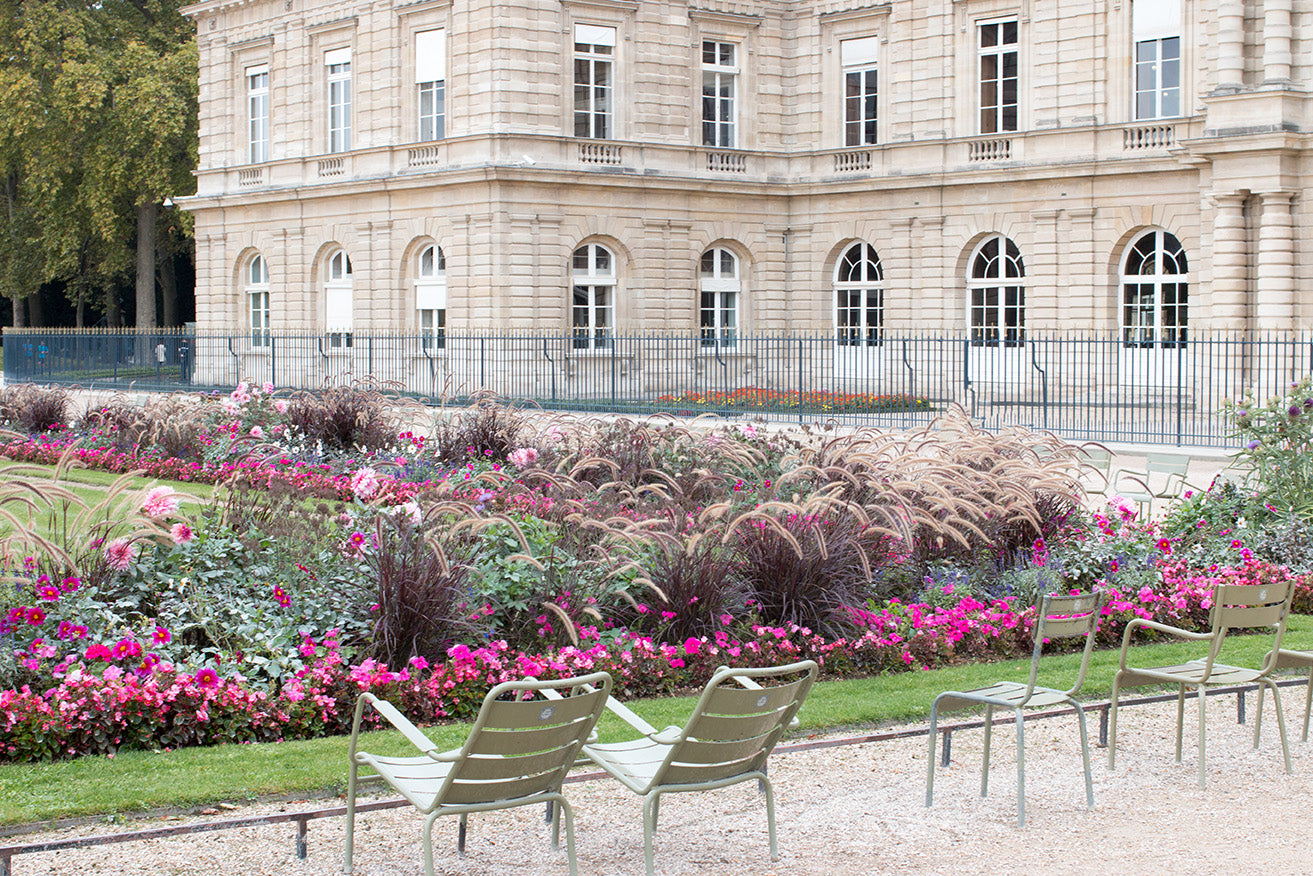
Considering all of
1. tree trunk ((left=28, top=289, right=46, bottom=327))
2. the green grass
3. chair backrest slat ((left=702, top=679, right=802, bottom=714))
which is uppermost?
tree trunk ((left=28, top=289, right=46, bottom=327))

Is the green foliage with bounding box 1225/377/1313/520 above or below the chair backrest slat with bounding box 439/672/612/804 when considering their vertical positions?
above

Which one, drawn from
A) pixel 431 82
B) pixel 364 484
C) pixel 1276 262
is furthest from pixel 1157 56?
pixel 364 484

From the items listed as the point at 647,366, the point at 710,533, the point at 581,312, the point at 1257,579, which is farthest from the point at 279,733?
the point at 581,312

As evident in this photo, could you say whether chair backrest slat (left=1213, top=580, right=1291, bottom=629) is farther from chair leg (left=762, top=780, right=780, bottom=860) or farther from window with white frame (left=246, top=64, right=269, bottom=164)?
window with white frame (left=246, top=64, right=269, bottom=164)

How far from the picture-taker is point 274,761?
7.41 m

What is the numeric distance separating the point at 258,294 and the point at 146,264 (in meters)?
11.0

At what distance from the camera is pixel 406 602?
8.64m

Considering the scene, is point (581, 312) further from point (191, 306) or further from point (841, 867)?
point (191, 306)

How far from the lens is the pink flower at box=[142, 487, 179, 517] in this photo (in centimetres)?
907

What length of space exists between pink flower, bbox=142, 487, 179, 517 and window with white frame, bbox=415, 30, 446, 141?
2480 centimetres

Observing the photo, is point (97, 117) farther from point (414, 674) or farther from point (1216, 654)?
point (1216, 654)

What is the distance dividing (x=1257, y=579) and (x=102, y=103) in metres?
40.0

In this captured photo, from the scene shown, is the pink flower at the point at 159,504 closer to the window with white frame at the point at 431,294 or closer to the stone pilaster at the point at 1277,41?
the stone pilaster at the point at 1277,41

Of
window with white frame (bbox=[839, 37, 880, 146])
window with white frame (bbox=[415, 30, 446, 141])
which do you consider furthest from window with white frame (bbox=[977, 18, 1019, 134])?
window with white frame (bbox=[415, 30, 446, 141])
